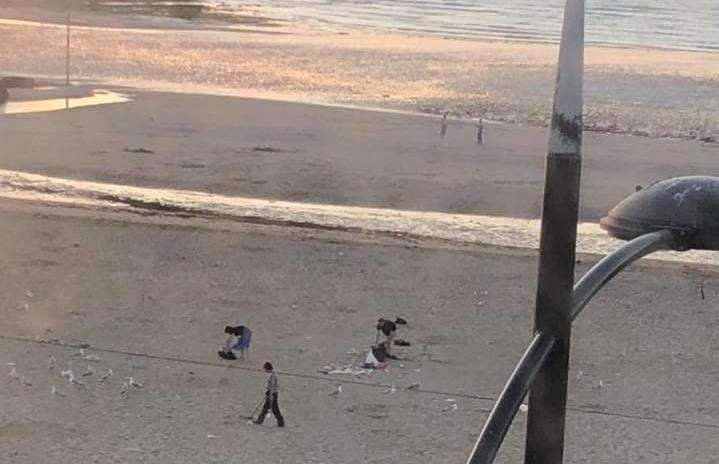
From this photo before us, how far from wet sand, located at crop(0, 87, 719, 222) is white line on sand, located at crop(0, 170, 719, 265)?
1.59 feet

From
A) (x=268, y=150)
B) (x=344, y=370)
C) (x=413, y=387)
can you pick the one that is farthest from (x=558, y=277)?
(x=268, y=150)

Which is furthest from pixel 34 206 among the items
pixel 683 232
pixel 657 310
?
pixel 683 232

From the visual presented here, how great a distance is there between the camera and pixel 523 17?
65625 mm

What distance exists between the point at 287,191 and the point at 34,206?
157 inches

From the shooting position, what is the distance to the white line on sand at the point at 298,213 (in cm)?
1302

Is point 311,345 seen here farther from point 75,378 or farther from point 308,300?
point 75,378

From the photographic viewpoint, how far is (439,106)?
26719 millimetres

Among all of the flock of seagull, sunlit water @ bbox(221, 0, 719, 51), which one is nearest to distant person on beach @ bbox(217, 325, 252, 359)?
the flock of seagull

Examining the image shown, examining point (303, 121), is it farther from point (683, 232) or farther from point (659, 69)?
point (683, 232)

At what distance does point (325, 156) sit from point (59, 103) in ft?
22.8

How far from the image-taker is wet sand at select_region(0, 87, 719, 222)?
15898 mm

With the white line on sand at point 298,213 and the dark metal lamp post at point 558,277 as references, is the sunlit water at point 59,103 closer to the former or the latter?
the white line on sand at point 298,213

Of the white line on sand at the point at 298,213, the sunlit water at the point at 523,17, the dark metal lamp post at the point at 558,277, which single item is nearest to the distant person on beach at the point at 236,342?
the dark metal lamp post at the point at 558,277

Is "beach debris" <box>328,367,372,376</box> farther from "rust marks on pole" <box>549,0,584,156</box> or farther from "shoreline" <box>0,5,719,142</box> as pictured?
"shoreline" <box>0,5,719,142</box>
